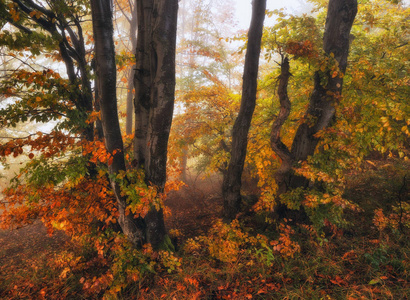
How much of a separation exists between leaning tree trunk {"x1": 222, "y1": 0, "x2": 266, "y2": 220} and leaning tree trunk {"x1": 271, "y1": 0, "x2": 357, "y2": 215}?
28.4 inches

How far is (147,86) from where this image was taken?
3650 millimetres

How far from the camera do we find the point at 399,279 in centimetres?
280

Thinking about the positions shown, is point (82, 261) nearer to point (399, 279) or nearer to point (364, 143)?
point (399, 279)

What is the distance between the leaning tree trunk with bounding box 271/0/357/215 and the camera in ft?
14.0

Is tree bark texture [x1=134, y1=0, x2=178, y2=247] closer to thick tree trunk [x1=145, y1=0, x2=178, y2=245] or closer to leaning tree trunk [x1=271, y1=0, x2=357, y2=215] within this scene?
thick tree trunk [x1=145, y1=0, x2=178, y2=245]

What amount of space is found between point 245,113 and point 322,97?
5.99 ft

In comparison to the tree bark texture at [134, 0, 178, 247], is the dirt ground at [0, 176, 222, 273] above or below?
below

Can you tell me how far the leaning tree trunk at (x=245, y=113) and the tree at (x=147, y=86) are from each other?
190 centimetres

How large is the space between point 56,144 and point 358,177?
952 centimetres

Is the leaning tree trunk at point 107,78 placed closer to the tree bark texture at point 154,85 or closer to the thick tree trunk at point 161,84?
the tree bark texture at point 154,85

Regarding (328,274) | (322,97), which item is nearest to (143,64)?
(322,97)

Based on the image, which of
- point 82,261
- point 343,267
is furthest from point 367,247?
point 82,261

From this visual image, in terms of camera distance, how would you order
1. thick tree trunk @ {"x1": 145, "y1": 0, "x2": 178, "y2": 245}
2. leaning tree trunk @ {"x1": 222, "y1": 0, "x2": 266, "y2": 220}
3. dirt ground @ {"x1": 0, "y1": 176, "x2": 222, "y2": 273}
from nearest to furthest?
thick tree trunk @ {"x1": 145, "y1": 0, "x2": 178, "y2": 245}, leaning tree trunk @ {"x1": 222, "y1": 0, "x2": 266, "y2": 220}, dirt ground @ {"x1": 0, "y1": 176, "x2": 222, "y2": 273}

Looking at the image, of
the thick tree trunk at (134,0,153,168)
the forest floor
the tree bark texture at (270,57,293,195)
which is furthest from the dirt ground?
the thick tree trunk at (134,0,153,168)
